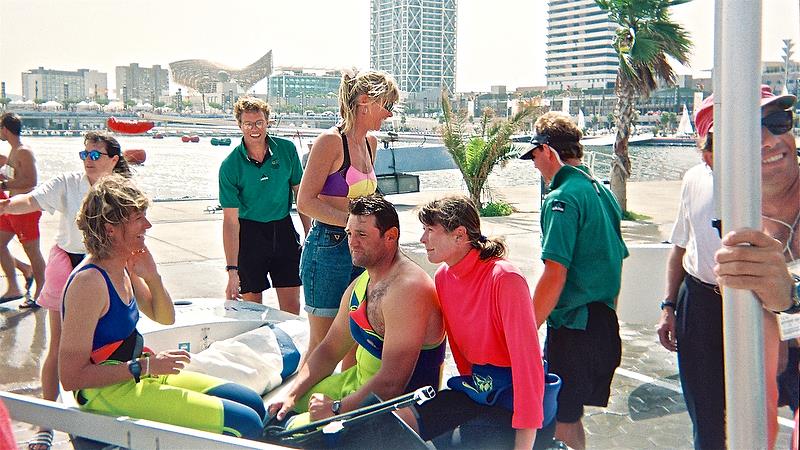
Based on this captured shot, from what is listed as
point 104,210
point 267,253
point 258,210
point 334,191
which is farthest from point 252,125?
point 104,210

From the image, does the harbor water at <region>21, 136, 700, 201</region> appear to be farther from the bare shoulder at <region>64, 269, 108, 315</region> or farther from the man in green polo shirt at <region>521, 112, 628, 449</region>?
the bare shoulder at <region>64, 269, 108, 315</region>

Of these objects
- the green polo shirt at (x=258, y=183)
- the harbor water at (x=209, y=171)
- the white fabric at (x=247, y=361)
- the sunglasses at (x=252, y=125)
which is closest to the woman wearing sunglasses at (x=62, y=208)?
the green polo shirt at (x=258, y=183)

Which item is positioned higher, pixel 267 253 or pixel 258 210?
pixel 258 210

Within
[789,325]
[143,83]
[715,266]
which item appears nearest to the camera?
[715,266]

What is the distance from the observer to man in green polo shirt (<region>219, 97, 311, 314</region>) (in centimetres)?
456

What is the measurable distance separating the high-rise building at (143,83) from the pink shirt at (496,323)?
3831 inches

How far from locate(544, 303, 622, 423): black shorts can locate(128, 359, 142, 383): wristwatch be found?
1695 millimetres

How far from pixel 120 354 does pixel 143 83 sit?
104905mm

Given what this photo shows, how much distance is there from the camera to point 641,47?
15078mm

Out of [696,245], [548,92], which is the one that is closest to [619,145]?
[696,245]

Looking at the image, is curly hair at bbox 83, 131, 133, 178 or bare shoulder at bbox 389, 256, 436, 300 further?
curly hair at bbox 83, 131, 133, 178

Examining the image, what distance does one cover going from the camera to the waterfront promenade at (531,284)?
4332mm

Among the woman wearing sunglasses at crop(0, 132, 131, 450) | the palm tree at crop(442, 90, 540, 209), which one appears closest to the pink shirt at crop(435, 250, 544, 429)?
the woman wearing sunglasses at crop(0, 132, 131, 450)

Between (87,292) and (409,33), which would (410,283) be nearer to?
(87,292)
